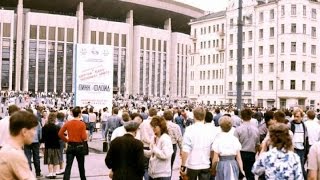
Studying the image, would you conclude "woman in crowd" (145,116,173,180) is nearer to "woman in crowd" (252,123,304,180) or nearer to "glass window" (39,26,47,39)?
"woman in crowd" (252,123,304,180)

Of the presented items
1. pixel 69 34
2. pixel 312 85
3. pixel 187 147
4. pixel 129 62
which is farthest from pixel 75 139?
pixel 129 62

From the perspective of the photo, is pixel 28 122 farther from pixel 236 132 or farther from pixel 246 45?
pixel 246 45

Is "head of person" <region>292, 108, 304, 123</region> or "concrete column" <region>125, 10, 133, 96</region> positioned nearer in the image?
"head of person" <region>292, 108, 304, 123</region>

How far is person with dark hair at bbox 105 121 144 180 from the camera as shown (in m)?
8.29

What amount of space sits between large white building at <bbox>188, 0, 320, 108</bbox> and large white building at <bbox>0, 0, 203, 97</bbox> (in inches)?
799

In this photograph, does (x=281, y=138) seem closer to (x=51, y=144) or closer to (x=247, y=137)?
(x=247, y=137)

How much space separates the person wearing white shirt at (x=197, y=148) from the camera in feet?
32.1

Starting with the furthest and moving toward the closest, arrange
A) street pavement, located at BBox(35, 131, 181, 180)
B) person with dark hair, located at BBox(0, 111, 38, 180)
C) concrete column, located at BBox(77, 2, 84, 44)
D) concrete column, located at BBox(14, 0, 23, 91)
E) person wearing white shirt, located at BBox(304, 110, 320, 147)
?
concrete column, located at BBox(77, 2, 84, 44) → concrete column, located at BBox(14, 0, 23, 91) → street pavement, located at BBox(35, 131, 181, 180) → person wearing white shirt, located at BBox(304, 110, 320, 147) → person with dark hair, located at BBox(0, 111, 38, 180)

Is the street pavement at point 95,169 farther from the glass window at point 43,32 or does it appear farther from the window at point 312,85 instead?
the glass window at point 43,32

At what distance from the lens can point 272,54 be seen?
7419 cm

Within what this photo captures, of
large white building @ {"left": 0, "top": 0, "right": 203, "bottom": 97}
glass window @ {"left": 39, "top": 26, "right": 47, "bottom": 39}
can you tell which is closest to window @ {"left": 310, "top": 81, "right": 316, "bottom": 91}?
large white building @ {"left": 0, "top": 0, "right": 203, "bottom": 97}

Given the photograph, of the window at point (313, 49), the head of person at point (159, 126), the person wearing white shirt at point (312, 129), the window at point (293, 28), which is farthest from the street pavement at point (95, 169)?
the window at point (313, 49)

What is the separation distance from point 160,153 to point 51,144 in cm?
682

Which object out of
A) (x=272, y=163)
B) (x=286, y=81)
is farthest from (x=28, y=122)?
(x=286, y=81)
